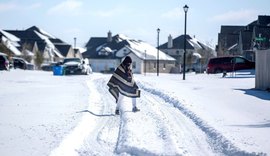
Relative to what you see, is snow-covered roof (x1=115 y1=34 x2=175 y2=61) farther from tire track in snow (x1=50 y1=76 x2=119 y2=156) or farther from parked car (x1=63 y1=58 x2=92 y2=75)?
tire track in snow (x1=50 y1=76 x2=119 y2=156)

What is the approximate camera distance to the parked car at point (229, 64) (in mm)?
36597

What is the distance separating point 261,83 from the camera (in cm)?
1959

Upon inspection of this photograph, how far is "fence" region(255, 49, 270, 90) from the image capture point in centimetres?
1878

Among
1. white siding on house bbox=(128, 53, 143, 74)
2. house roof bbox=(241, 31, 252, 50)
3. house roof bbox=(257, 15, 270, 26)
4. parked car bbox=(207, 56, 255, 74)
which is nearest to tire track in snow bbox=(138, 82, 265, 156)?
parked car bbox=(207, 56, 255, 74)

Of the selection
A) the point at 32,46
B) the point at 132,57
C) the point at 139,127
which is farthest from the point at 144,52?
the point at 139,127

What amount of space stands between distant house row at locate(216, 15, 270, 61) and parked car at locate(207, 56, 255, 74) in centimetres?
945

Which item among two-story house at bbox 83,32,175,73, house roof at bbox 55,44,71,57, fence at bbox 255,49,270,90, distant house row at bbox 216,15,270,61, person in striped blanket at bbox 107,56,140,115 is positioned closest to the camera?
person in striped blanket at bbox 107,56,140,115

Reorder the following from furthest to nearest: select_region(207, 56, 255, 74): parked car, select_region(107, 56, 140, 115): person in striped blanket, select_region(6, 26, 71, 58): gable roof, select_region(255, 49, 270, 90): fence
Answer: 1. select_region(6, 26, 71, 58): gable roof
2. select_region(207, 56, 255, 74): parked car
3. select_region(255, 49, 270, 90): fence
4. select_region(107, 56, 140, 115): person in striped blanket

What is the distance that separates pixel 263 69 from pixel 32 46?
65321 millimetres

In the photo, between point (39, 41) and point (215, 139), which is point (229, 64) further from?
point (39, 41)

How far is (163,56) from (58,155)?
70.5m

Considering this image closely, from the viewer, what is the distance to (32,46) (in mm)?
80375

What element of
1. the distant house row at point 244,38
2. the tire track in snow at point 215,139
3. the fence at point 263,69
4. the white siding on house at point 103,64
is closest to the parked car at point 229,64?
the distant house row at point 244,38

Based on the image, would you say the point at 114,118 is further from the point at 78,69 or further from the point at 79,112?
the point at 78,69
